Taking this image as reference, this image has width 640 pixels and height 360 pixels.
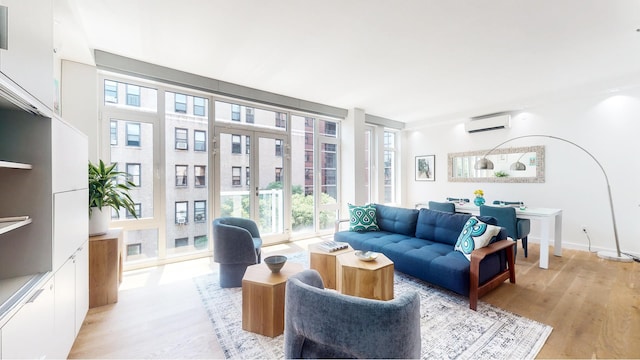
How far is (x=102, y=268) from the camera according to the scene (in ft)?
7.65

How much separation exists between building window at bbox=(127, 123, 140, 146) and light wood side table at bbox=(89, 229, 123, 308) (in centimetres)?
146

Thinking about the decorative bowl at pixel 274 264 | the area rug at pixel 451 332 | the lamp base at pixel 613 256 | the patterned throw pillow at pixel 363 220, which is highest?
the patterned throw pillow at pixel 363 220

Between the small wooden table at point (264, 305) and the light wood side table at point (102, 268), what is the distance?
1.38 m

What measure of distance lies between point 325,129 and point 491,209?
3313mm

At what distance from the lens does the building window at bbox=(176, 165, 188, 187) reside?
3.65 m

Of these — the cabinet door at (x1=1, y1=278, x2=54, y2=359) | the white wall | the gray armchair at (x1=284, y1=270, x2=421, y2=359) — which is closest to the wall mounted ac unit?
the white wall

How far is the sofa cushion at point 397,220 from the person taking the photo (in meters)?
3.52

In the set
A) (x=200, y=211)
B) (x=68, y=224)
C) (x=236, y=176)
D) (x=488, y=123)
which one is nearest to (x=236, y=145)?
(x=236, y=176)

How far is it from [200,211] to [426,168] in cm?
527

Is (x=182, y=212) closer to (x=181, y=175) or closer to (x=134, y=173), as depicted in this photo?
(x=181, y=175)

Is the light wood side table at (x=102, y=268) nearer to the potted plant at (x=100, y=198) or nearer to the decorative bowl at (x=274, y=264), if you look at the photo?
the potted plant at (x=100, y=198)

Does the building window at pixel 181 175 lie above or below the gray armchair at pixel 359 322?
above

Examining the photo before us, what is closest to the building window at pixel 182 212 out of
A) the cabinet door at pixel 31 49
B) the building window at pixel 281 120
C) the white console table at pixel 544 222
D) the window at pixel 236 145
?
the window at pixel 236 145

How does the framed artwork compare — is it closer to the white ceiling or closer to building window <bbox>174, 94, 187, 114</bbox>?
the white ceiling
